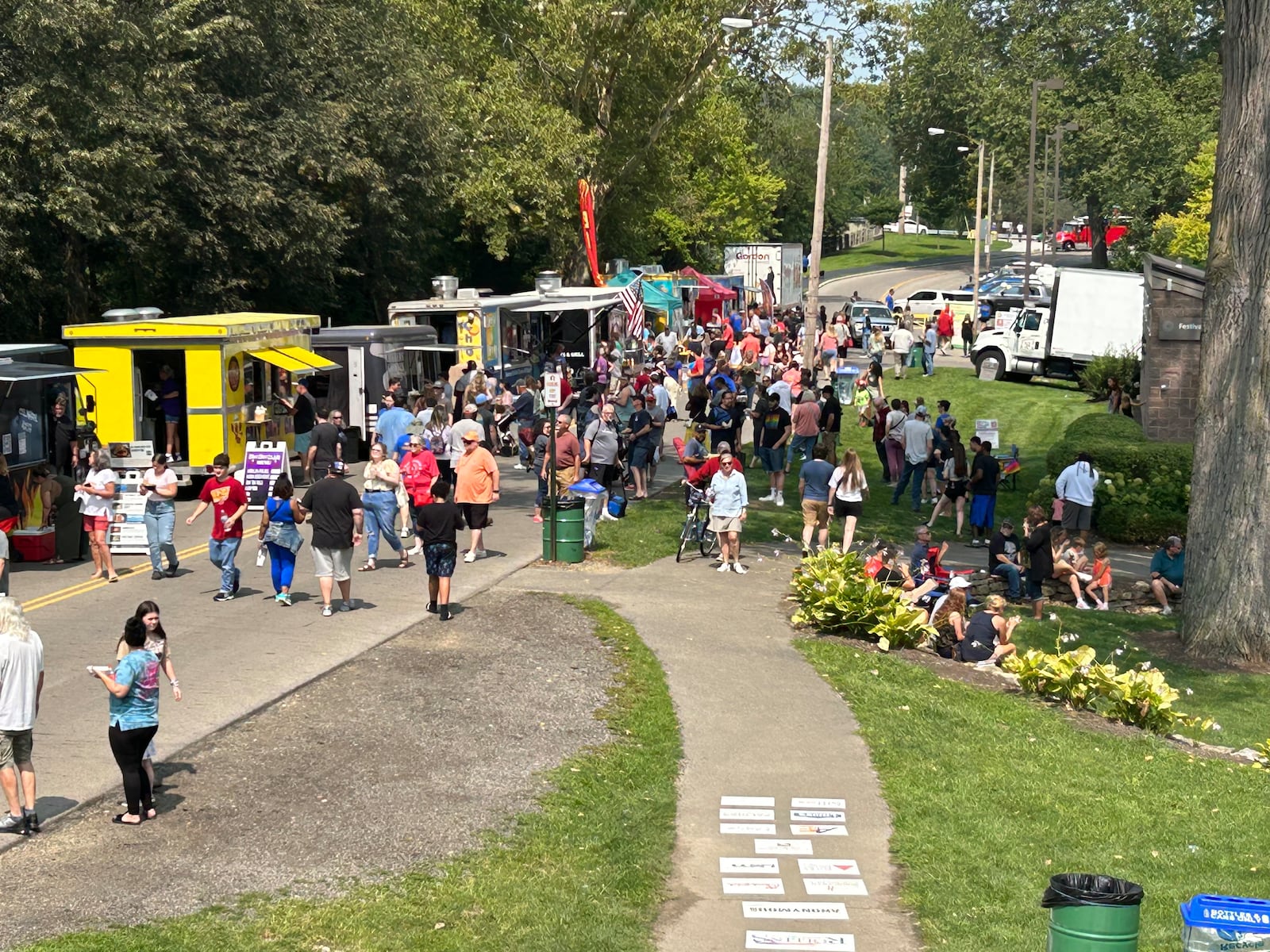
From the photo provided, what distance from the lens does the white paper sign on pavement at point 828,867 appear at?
30.3 ft

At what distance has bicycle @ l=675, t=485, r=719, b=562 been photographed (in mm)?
19114

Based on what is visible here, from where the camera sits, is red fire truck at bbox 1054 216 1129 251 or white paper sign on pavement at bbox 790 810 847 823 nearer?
white paper sign on pavement at bbox 790 810 847 823

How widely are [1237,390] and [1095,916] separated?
37.9 ft

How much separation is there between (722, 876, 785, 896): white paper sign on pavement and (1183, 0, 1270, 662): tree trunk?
9.47m

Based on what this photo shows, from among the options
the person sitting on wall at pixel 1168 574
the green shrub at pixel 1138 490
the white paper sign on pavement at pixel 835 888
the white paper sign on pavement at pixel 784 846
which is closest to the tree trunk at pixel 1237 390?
the person sitting on wall at pixel 1168 574

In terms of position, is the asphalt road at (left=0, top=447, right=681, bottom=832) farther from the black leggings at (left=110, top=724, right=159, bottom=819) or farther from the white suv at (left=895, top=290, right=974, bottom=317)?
the white suv at (left=895, top=290, right=974, bottom=317)

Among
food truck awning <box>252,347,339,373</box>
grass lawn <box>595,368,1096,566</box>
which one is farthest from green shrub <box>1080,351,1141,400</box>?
food truck awning <box>252,347,339,373</box>

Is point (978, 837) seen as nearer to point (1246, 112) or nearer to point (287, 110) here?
point (1246, 112)

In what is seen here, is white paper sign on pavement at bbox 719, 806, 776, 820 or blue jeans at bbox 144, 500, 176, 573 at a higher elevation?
blue jeans at bbox 144, 500, 176, 573

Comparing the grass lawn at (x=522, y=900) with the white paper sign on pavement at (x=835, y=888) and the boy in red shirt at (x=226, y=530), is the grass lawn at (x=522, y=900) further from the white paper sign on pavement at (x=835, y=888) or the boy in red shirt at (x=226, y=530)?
the boy in red shirt at (x=226, y=530)

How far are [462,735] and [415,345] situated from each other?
56.8 feet

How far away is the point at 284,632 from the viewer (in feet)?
47.9

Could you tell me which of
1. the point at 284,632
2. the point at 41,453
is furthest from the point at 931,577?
the point at 41,453

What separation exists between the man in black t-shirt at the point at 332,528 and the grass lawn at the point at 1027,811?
491 centimetres
